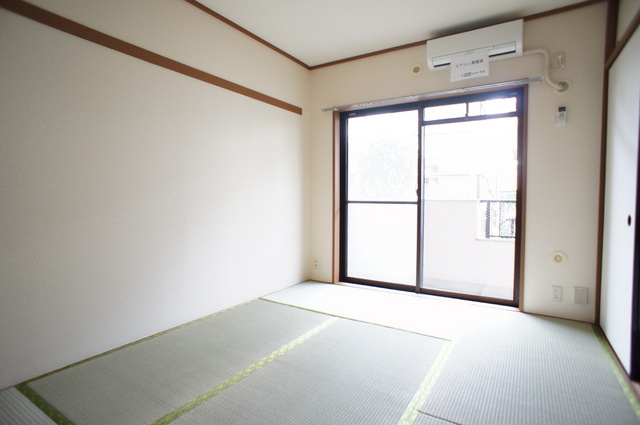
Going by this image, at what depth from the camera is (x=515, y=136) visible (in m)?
3.26

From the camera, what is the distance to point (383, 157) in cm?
410

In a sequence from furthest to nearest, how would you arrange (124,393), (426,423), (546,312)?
(546,312)
(124,393)
(426,423)

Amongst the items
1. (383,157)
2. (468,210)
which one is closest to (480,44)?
(383,157)

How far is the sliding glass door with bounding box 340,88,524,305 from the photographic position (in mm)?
3707

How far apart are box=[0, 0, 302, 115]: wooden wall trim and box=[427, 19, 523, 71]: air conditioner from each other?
1938 millimetres

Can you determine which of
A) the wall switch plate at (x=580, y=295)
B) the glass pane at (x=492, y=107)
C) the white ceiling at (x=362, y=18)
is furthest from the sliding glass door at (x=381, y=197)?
the wall switch plate at (x=580, y=295)

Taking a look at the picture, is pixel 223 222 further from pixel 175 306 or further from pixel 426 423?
pixel 426 423

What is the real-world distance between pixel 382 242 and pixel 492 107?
196cm

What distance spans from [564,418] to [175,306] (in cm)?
270

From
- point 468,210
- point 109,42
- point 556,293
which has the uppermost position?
point 109,42

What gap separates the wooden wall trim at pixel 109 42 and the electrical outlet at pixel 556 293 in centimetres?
350

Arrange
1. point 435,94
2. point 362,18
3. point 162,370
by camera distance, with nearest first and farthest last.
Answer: point 162,370 → point 362,18 → point 435,94

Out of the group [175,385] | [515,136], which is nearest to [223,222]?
[175,385]

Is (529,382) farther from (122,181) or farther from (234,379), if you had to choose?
(122,181)
